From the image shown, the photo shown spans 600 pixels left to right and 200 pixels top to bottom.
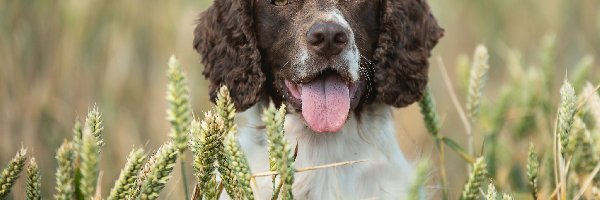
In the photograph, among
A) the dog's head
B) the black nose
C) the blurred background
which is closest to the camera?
the black nose

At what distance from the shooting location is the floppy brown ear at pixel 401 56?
448 centimetres

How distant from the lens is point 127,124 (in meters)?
6.41

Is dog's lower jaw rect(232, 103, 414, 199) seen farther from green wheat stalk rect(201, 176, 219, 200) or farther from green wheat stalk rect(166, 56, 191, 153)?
green wheat stalk rect(166, 56, 191, 153)

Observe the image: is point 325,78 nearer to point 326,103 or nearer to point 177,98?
point 326,103

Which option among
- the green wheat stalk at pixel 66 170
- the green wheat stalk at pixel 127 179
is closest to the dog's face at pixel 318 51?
the green wheat stalk at pixel 127 179

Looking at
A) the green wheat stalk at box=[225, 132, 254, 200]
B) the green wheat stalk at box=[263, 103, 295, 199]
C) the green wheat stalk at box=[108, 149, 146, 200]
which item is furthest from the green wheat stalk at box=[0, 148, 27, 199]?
the green wheat stalk at box=[263, 103, 295, 199]

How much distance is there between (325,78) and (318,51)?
7.1 inches

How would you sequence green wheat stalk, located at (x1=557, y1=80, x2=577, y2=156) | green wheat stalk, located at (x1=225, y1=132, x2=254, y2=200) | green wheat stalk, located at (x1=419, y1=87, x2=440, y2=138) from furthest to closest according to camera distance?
green wheat stalk, located at (x1=419, y1=87, x2=440, y2=138) → green wheat stalk, located at (x1=557, y1=80, x2=577, y2=156) → green wheat stalk, located at (x1=225, y1=132, x2=254, y2=200)

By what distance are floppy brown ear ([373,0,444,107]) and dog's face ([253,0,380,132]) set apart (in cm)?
7

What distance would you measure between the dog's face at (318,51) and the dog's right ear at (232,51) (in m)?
0.06

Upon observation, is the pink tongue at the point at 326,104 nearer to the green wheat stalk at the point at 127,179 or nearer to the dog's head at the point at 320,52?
the dog's head at the point at 320,52

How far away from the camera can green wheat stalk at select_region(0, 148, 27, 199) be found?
2717 mm

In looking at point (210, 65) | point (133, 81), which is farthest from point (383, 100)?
point (133, 81)

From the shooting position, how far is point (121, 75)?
659 centimetres
